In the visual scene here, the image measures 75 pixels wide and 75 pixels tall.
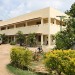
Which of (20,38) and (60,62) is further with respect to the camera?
(20,38)

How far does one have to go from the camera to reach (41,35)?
39844 millimetres

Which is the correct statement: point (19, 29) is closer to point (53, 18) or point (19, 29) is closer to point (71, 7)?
point (53, 18)

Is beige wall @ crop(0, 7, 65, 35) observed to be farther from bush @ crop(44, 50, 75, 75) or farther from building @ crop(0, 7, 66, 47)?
bush @ crop(44, 50, 75, 75)

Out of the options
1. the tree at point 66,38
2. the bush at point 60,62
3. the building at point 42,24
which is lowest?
the bush at point 60,62

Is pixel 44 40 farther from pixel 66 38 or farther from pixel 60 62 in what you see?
pixel 60 62

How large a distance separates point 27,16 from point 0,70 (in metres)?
28.9

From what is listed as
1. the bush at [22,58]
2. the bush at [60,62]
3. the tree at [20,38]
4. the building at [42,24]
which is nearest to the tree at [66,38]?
the bush at [22,58]

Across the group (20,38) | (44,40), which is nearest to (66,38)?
(44,40)

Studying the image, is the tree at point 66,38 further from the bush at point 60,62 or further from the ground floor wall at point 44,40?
the ground floor wall at point 44,40

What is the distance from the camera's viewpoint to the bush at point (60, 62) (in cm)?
1349

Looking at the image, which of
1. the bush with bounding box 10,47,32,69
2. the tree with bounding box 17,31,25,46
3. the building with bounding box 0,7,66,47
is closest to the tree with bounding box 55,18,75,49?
the bush with bounding box 10,47,32,69

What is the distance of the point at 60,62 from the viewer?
1423 centimetres

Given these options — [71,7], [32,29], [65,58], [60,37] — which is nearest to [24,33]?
[32,29]

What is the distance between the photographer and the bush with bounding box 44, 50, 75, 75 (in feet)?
44.2
